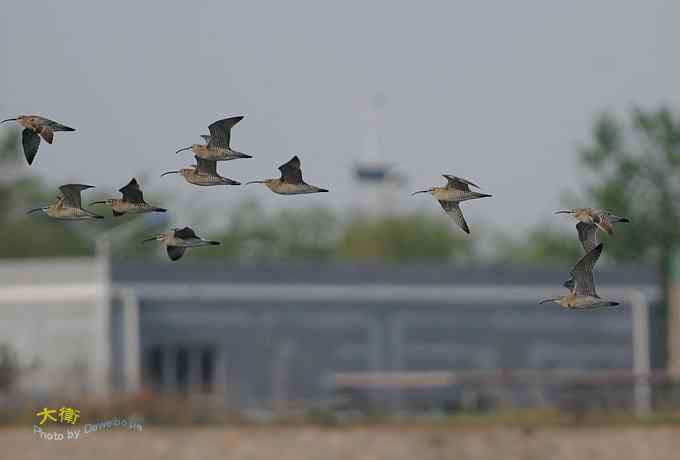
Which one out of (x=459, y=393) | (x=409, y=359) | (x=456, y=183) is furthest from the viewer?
(x=409, y=359)

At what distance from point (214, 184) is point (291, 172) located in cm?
67

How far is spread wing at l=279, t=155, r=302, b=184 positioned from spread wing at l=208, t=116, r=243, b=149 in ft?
1.92

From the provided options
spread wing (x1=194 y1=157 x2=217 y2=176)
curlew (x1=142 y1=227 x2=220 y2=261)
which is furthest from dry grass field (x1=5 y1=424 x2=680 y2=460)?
spread wing (x1=194 y1=157 x2=217 y2=176)

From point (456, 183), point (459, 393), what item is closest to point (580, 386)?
point (459, 393)

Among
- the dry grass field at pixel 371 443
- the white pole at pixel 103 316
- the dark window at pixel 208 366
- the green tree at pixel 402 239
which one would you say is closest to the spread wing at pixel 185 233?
the dry grass field at pixel 371 443

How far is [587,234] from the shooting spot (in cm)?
1422

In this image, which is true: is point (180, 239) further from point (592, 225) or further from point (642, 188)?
point (642, 188)

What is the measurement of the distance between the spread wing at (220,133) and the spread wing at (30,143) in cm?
165

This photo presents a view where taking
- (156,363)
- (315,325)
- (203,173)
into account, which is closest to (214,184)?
(203,173)

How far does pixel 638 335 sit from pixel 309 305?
15270mm

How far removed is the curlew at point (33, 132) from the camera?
15500 millimetres

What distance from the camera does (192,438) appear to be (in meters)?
48.5

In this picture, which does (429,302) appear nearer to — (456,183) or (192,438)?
(192,438)

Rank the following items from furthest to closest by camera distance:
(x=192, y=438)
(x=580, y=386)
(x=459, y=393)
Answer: (x=459, y=393)
(x=580, y=386)
(x=192, y=438)
